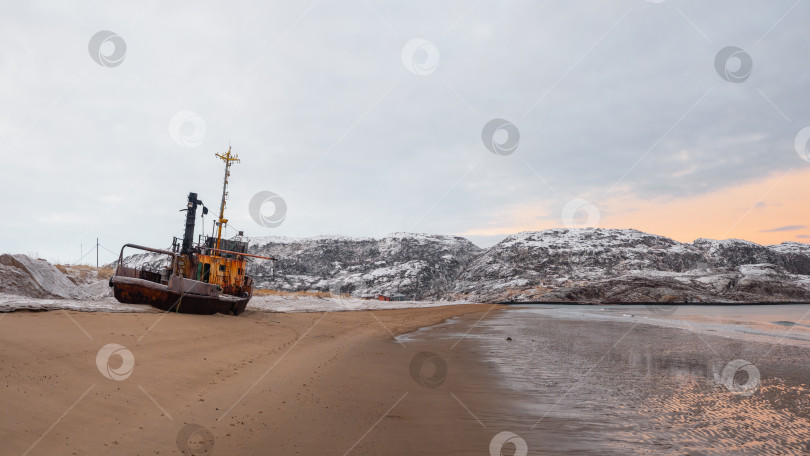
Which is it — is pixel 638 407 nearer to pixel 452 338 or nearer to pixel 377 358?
pixel 377 358

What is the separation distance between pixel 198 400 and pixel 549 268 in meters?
133

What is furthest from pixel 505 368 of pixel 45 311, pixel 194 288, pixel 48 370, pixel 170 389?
pixel 194 288

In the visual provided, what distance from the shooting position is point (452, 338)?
1833 cm

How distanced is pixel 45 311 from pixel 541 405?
13665mm
